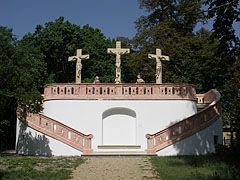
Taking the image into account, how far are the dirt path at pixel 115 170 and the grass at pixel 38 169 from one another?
0.38 meters

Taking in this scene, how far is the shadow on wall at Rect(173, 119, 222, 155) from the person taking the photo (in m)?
14.0

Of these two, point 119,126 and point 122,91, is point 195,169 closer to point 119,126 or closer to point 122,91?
point 119,126

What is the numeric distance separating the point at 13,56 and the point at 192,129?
13.1 meters

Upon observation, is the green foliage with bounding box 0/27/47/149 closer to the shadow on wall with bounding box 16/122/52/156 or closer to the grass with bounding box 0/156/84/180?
the shadow on wall with bounding box 16/122/52/156

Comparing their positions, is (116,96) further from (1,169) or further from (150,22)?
(150,22)

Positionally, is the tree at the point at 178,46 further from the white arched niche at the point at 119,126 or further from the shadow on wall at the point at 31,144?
the shadow on wall at the point at 31,144

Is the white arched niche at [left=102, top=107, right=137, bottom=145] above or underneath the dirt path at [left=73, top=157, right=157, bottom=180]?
above

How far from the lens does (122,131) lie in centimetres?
1631

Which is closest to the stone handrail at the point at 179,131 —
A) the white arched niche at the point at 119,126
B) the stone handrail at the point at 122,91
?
the stone handrail at the point at 122,91

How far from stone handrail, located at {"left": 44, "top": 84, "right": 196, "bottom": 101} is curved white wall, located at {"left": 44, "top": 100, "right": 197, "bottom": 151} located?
26 cm

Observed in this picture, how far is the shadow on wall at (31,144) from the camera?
47.1 ft

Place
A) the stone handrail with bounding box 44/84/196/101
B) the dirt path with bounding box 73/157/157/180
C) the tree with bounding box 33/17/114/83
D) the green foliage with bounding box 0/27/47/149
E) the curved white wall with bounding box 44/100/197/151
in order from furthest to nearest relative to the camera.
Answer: the tree with bounding box 33/17/114/83
the stone handrail with bounding box 44/84/196/101
the curved white wall with bounding box 44/100/197/151
the green foliage with bounding box 0/27/47/149
the dirt path with bounding box 73/157/157/180

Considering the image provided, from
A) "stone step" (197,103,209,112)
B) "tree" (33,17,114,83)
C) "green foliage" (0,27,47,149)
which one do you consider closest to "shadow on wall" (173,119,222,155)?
"stone step" (197,103,209,112)

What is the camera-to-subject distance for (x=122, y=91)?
53.2 ft
